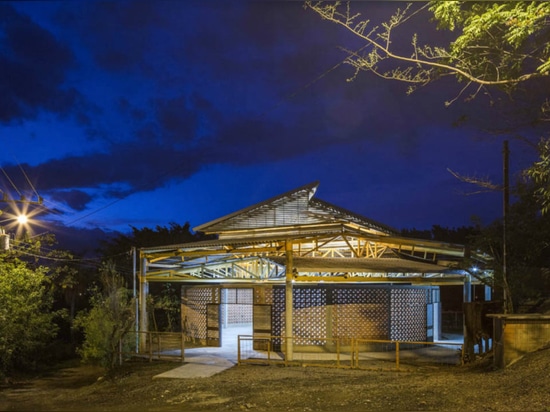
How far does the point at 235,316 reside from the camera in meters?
27.9

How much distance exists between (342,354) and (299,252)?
4232 mm

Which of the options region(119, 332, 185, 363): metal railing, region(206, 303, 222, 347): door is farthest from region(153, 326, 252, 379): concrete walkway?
region(119, 332, 185, 363): metal railing

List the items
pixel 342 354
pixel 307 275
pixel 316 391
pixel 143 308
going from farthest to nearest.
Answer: pixel 143 308 < pixel 342 354 < pixel 307 275 < pixel 316 391

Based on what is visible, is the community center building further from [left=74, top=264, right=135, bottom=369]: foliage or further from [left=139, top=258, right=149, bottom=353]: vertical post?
[left=74, top=264, right=135, bottom=369]: foliage

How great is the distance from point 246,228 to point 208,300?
3.58 m

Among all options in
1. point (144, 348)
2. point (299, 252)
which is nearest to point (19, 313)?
point (144, 348)

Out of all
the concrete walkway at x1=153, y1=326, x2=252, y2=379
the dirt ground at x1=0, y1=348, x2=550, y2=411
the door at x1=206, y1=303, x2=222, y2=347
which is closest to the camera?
the dirt ground at x1=0, y1=348, x2=550, y2=411

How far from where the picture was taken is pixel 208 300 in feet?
75.6

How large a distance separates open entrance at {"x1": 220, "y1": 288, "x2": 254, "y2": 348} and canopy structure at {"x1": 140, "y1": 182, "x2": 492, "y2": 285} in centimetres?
→ 117

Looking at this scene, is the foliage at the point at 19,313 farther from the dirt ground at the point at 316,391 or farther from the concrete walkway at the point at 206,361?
the concrete walkway at the point at 206,361

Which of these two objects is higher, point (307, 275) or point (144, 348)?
point (307, 275)

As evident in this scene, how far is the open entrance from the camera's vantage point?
24.2 meters

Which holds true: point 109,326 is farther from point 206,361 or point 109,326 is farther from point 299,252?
point 299,252

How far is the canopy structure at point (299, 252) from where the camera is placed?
1847cm
